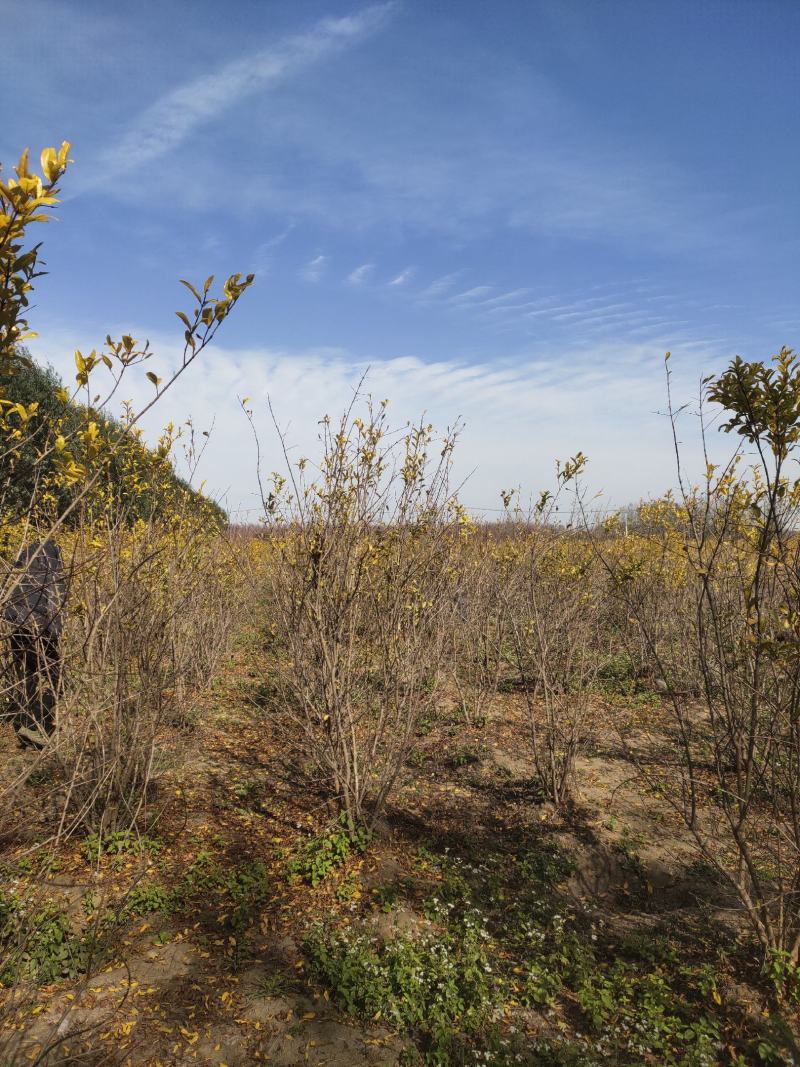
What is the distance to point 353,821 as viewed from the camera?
423 cm

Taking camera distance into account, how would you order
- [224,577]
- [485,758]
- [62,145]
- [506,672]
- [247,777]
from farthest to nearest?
1. [506,672]
2. [224,577]
3. [485,758]
4. [247,777]
5. [62,145]

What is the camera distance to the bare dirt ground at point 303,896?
106 inches

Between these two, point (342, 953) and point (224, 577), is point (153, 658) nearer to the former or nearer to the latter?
point (342, 953)

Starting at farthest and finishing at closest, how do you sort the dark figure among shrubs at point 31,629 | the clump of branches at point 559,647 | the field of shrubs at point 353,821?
the clump of branches at point 559,647 → the field of shrubs at point 353,821 → the dark figure among shrubs at point 31,629

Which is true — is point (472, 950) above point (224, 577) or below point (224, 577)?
below

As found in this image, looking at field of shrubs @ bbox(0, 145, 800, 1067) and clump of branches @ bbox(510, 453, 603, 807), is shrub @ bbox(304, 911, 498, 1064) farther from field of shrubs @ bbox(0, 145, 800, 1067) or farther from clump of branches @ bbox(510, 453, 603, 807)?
clump of branches @ bbox(510, 453, 603, 807)

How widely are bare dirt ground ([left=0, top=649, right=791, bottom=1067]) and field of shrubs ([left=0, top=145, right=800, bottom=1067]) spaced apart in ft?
0.07

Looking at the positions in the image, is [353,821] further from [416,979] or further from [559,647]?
[559,647]

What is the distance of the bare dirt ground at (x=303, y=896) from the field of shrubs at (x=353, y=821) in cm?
2

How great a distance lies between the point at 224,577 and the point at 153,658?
4.07 meters

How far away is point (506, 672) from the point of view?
378 inches

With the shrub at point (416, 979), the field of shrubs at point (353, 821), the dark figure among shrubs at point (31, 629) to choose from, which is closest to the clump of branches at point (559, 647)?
the field of shrubs at point (353, 821)

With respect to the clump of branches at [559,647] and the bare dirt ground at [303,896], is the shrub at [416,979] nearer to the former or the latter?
the bare dirt ground at [303,896]

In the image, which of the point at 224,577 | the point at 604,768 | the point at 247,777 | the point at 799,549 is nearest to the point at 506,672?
the point at 604,768
